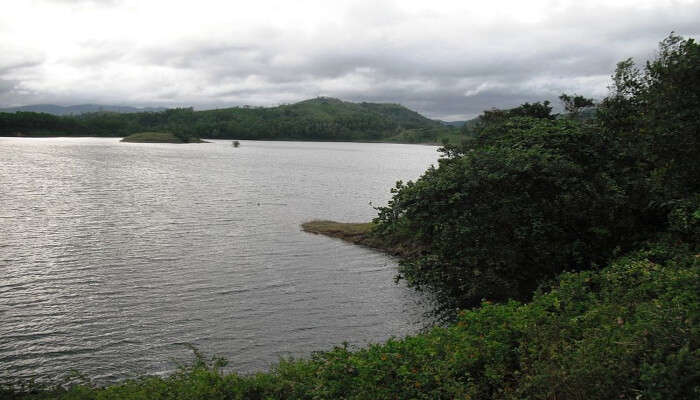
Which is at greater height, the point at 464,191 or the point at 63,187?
the point at 464,191

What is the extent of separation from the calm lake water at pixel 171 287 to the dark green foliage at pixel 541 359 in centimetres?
607

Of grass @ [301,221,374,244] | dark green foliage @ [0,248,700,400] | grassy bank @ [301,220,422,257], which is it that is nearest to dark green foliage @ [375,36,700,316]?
dark green foliage @ [0,248,700,400]

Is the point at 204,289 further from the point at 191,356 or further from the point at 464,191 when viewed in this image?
the point at 464,191

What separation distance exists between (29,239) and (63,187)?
33229 mm

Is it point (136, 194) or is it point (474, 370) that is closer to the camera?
point (474, 370)

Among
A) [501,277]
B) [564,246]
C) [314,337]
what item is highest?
[564,246]

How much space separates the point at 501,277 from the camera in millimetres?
24797

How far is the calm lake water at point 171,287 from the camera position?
22.6 metres

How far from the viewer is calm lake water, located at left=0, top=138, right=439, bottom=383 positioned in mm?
22594

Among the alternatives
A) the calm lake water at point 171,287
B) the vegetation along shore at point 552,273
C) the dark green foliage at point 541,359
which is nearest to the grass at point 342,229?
the calm lake water at point 171,287

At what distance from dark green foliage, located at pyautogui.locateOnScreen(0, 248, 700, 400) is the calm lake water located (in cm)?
607

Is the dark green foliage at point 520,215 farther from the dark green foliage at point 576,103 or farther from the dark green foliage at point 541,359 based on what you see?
the dark green foliage at point 576,103

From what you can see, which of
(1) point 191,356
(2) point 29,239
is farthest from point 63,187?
(1) point 191,356

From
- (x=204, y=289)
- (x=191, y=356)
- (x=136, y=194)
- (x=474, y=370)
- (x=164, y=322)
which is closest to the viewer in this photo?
(x=474, y=370)
